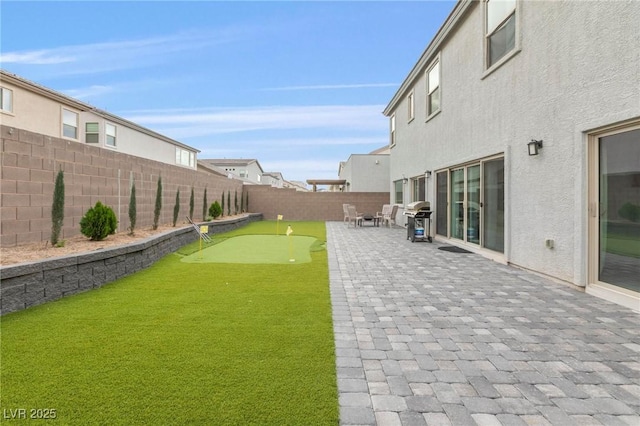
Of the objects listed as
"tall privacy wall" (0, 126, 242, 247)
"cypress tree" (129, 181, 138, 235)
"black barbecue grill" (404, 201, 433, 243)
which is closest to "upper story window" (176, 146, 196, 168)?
"tall privacy wall" (0, 126, 242, 247)

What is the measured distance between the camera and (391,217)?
15.6 m

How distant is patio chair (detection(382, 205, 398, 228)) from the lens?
15478mm

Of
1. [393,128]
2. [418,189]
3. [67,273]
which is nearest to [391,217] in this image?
[418,189]

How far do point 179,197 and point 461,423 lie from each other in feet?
39.7

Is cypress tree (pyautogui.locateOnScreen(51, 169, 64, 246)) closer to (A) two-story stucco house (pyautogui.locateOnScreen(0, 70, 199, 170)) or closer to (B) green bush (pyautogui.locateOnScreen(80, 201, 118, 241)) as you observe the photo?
(B) green bush (pyautogui.locateOnScreen(80, 201, 118, 241))

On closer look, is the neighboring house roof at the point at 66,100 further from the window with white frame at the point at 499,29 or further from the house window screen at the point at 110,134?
the window with white frame at the point at 499,29

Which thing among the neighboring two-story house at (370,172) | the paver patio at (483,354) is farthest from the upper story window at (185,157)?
the paver patio at (483,354)

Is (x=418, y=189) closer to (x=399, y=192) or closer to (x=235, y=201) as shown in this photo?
(x=399, y=192)

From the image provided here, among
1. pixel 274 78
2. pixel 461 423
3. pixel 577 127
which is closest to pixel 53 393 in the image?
pixel 461 423

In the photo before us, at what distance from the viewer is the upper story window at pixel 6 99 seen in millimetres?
13594

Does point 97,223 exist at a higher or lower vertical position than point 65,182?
lower

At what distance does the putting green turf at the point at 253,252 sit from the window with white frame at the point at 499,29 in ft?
20.0

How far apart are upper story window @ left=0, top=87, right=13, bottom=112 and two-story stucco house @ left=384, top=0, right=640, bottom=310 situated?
1671 cm

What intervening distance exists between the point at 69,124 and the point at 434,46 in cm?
1783
